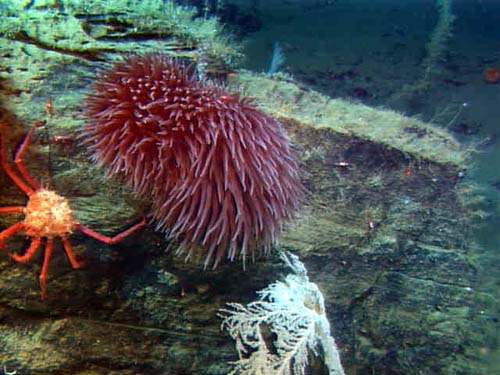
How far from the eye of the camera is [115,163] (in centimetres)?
255

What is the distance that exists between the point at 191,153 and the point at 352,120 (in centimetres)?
159

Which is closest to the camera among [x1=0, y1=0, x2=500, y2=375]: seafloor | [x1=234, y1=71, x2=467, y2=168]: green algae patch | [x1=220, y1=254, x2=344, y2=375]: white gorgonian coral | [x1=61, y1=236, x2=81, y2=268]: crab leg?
[x1=61, y1=236, x2=81, y2=268]: crab leg

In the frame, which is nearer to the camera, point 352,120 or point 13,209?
point 13,209

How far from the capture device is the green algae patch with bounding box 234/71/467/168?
3.32 meters

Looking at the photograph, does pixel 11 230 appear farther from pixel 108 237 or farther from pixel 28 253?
pixel 108 237

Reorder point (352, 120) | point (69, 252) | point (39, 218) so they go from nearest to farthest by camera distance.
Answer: point (39, 218) → point (69, 252) → point (352, 120)

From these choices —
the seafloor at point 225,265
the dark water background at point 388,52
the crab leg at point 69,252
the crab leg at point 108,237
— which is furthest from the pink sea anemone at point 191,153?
the dark water background at point 388,52

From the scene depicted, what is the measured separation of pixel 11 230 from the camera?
8.09 ft

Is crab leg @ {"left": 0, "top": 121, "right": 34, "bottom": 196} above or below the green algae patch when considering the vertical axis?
below

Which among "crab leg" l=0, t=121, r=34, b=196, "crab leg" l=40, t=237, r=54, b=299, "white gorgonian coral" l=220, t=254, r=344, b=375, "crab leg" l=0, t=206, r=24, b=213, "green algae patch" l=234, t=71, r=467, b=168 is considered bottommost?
"white gorgonian coral" l=220, t=254, r=344, b=375

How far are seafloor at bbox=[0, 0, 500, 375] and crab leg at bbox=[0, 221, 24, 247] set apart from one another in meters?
0.09

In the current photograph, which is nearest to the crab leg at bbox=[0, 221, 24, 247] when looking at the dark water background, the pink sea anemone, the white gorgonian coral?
the pink sea anemone

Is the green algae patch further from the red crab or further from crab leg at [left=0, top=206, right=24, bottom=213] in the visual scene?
crab leg at [left=0, top=206, right=24, bottom=213]

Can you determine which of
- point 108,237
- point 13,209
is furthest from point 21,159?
point 108,237
